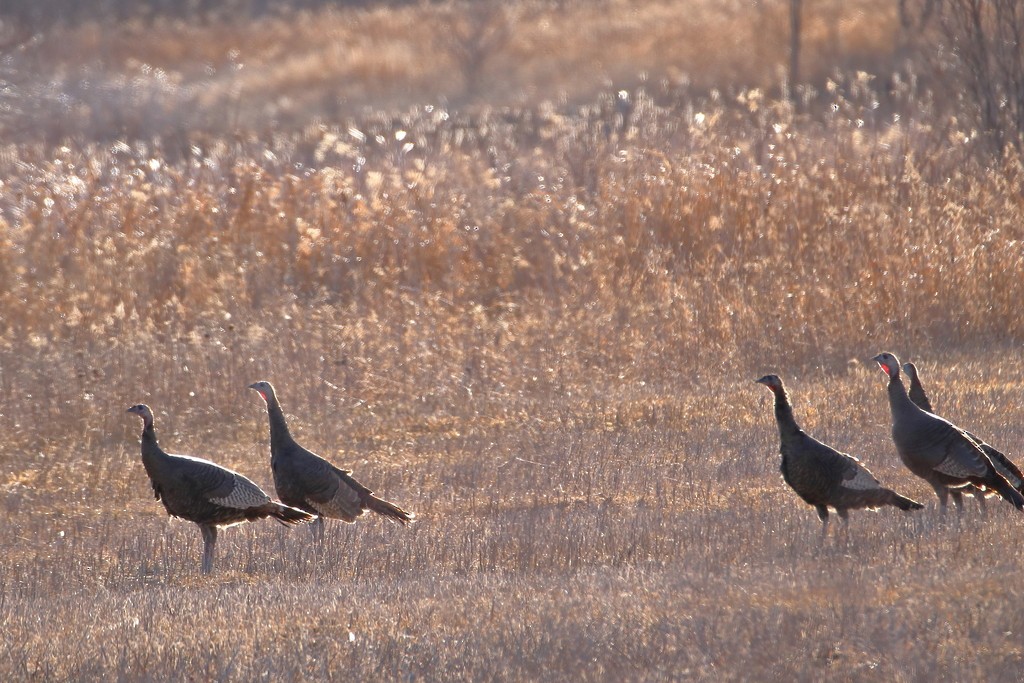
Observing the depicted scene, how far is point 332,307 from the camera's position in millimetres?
15734

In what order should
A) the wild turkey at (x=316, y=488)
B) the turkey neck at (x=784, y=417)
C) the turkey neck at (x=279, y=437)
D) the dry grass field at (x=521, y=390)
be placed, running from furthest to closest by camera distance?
the turkey neck at (x=279, y=437) < the wild turkey at (x=316, y=488) < the turkey neck at (x=784, y=417) < the dry grass field at (x=521, y=390)

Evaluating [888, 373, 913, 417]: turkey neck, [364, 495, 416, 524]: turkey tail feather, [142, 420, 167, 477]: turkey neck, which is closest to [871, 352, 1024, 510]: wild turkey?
[888, 373, 913, 417]: turkey neck

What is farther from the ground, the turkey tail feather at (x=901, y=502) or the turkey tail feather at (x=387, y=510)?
the turkey tail feather at (x=901, y=502)

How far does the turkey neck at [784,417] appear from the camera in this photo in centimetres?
884

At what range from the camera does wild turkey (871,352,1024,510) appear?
8.64 metres

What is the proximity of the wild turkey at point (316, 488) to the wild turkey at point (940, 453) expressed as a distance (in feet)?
9.97

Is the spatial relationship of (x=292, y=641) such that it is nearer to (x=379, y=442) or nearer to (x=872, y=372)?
(x=379, y=442)

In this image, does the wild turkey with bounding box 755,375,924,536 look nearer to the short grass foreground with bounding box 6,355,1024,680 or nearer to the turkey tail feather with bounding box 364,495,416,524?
the short grass foreground with bounding box 6,355,1024,680

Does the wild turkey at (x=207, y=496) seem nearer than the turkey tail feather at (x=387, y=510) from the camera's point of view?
Yes

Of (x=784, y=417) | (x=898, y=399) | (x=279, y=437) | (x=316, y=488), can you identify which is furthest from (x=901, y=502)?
(x=279, y=437)

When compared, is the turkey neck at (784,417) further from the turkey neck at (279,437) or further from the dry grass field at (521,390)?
the turkey neck at (279,437)

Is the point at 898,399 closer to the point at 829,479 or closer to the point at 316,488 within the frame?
the point at 829,479

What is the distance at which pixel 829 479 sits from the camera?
8.61 metres

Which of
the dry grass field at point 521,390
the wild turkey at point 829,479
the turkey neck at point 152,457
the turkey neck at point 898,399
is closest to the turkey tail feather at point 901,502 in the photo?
the wild turkey at point 829,479
